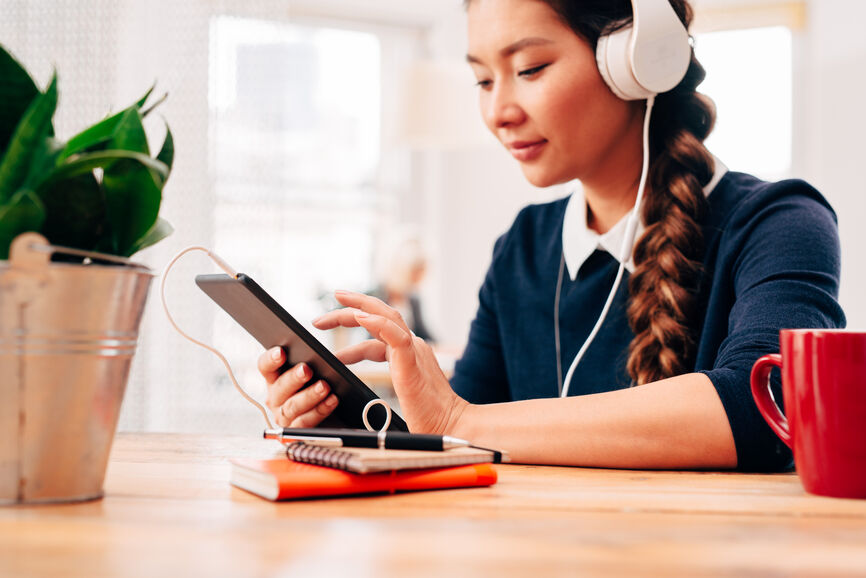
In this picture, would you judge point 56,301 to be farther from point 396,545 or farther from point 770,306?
point 770,306

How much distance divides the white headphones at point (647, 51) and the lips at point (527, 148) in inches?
5.7

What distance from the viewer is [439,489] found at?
64cm

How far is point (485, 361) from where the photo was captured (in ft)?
4.77

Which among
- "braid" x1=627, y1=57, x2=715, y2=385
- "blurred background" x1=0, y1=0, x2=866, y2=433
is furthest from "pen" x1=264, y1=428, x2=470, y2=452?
"blurred background" x1=0, y1=0, x2=866, y2=433

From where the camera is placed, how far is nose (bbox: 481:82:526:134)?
1.21 m

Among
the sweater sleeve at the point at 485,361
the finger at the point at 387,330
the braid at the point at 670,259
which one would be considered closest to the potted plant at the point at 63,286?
the finger at the point at 387,330

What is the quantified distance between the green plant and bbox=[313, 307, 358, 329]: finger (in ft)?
1.00

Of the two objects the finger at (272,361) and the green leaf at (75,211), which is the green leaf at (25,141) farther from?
the finger at (272,361)

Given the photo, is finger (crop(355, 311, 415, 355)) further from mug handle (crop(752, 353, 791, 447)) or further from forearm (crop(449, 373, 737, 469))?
mug handle (crop(752, 353, 791, 447))

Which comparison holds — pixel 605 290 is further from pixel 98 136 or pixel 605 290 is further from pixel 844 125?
pixel 844 125

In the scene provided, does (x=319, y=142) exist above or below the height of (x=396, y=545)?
above

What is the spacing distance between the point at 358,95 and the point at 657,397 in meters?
4.23

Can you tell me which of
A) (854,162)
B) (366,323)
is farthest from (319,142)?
(366,323)

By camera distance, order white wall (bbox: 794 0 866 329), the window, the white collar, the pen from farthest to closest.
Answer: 1. the window
2. white wall (bbox: 794 0 866 329)
3. the white collar
4. the pen
